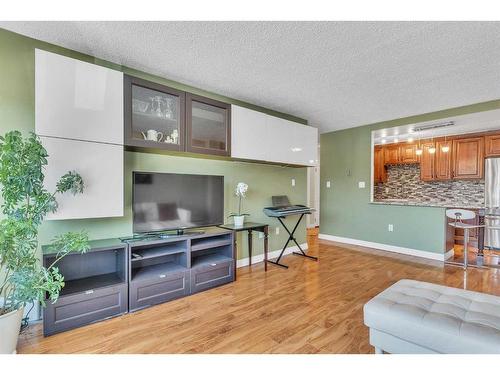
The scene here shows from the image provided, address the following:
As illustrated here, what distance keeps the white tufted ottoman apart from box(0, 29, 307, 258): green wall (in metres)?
2.17

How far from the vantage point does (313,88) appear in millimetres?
3053

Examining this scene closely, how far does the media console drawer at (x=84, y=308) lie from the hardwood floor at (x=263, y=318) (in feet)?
0.22

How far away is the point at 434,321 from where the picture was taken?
4.39 ft

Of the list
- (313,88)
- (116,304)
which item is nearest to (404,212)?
(313,88)

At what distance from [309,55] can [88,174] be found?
220 cm

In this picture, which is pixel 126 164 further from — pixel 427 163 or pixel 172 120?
pixel 427 163

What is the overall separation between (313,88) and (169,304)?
290 cm

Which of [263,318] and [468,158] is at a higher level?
[468,158]

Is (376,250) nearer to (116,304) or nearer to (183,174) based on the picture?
(183,174)

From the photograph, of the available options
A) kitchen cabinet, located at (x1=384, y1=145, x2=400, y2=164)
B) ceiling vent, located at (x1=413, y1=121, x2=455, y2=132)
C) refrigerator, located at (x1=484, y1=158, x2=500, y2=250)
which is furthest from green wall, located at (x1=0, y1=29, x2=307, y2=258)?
refrigerator, located at (x1=484, y1=158, x2=500, y2=250)

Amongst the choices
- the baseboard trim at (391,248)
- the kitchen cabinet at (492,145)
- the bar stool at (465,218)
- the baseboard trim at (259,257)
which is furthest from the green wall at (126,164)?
the kitchen cabinet at (492,145)

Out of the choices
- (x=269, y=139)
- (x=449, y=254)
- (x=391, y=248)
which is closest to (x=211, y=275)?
(x=269, y=139)

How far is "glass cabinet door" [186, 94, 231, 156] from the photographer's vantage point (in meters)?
2.59

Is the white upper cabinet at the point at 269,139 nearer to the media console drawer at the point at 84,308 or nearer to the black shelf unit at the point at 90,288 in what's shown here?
the black shelf unit at the point at 90,288
